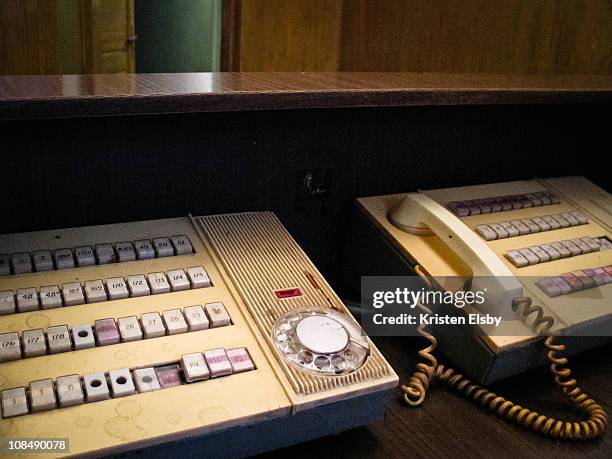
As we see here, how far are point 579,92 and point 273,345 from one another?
0.71 m

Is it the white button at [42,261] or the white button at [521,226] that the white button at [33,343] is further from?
the white button at [521,226]

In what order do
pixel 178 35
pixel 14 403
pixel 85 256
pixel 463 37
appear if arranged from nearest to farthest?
1. pixel 14 403
2. pixel 85 256
3. pixel 463 37
4. pixel 178 35

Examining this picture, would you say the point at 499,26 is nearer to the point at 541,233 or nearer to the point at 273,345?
the point at 541,233

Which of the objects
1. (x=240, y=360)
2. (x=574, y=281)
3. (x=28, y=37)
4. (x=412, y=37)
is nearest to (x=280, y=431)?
(x=240, y=360)

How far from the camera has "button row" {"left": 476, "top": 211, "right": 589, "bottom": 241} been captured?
38.3 inches

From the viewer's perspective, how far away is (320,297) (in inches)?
30.7

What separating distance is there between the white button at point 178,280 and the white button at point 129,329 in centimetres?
7

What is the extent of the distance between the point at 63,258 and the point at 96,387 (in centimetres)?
23

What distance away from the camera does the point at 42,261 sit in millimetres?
754

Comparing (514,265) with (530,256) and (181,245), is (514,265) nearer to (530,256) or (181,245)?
(530,256)

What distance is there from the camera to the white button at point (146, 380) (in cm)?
61

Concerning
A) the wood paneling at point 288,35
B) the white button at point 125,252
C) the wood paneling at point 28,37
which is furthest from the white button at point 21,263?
the wood paneling at point 28,37

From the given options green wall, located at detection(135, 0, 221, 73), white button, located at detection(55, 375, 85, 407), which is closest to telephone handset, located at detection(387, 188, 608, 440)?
white button, located at detection(55, 375, 85, 407)

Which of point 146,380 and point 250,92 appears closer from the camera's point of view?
point 146,380
